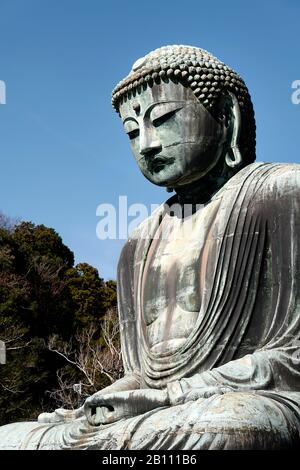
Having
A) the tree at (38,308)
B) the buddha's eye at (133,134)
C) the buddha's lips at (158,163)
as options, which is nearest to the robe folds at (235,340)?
the buddha's lips at (158,163)

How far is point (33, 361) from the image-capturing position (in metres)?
27.3

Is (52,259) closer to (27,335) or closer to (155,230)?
(27,335)

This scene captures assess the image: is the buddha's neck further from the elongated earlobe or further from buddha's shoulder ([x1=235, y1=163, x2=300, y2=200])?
buddha's shoulder ([x1=235, y1=163, x2=300, y2=200])

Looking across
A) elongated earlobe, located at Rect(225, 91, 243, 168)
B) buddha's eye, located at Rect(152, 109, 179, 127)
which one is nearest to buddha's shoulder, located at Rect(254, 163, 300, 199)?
elongated earlobe, located at Rect(225, 91, 243, 168)

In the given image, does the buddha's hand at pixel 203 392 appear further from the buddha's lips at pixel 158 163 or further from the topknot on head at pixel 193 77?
the topknot on head at pixel 193 77

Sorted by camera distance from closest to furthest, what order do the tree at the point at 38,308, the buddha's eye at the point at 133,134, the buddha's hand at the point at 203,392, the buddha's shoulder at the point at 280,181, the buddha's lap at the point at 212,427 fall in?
the buddha's lap at the point at 212,427 < the buddha's hand at the point at 203,392 < the buddha's shoulder at the point at 280,181 < the buddha's eye at the point at 133,134 < the tree at the point at 38,308

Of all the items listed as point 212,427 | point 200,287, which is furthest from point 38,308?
point 212,427

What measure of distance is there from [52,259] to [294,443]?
27.4 m

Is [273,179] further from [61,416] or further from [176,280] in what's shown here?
[61,416]

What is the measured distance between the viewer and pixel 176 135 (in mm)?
7715

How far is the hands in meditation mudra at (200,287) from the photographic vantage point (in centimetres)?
621

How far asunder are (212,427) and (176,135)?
2669 millimetres

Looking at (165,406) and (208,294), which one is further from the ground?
(208,294)
